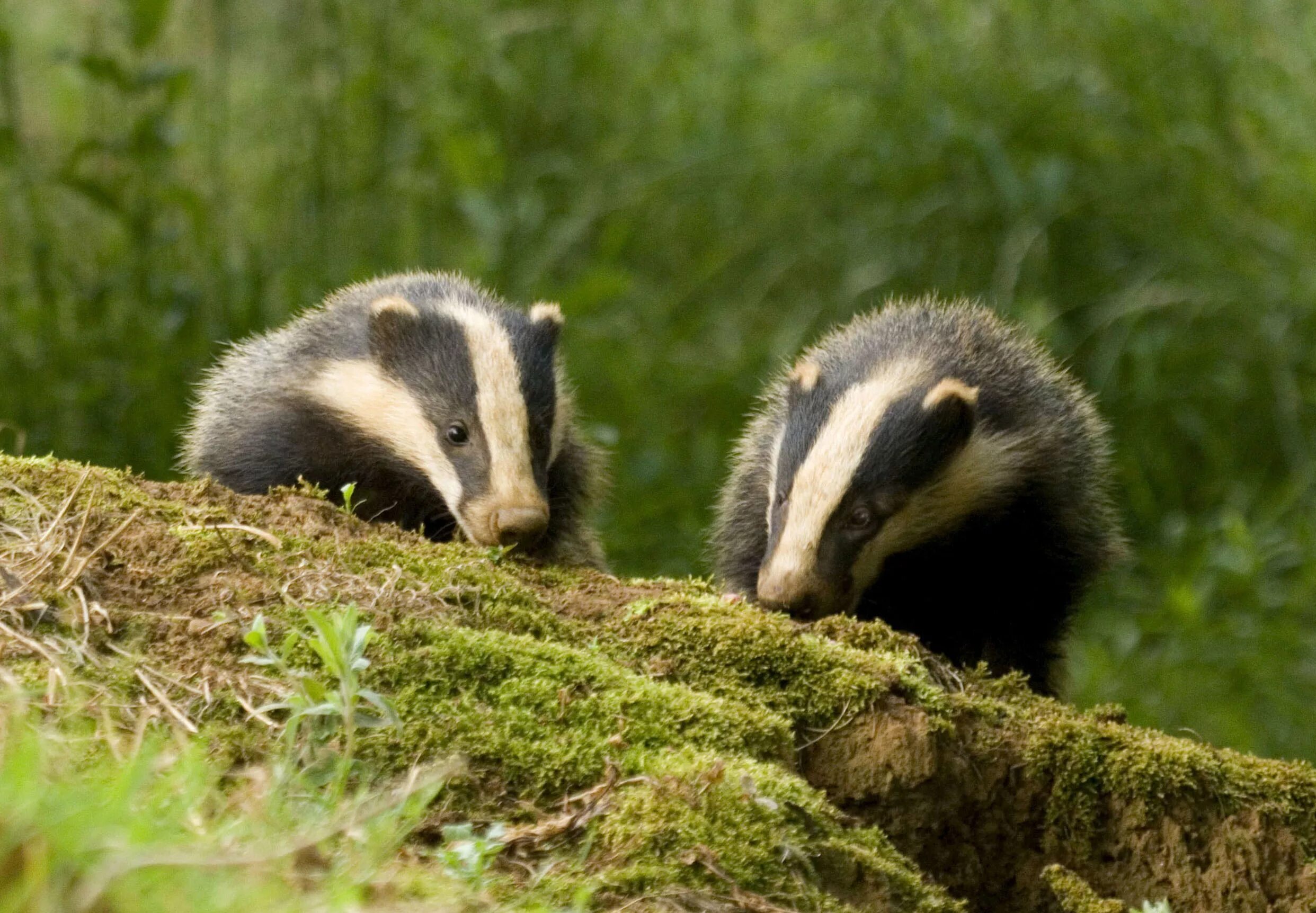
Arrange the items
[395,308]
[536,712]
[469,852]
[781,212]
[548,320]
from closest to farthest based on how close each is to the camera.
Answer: [469,852], [536,712], [395,308], [548,320], [781,212]

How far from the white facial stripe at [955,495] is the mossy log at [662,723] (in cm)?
84

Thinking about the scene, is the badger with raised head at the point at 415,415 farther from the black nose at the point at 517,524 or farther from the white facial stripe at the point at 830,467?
the white facial stripe at the point at 830,467

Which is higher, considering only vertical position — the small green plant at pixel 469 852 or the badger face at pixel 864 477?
the small green plant at pixel 469 852

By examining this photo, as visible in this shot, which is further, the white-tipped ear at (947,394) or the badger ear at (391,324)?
the badger ear at (391,324)

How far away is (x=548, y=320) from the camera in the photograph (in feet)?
17.6

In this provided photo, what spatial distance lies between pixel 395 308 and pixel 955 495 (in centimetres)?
173

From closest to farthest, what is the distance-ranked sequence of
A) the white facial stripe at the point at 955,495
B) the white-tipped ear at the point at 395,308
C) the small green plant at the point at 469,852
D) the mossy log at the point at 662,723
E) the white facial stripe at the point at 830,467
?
the small green plant at the point at 469,852, the mossy log at the point at 662,723, the white facial stripe at the point at 830,467, the white facial stripe at the point at 955,495, the white-tipped ear at the point at 395,308

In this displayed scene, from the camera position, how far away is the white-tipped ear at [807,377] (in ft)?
17.0

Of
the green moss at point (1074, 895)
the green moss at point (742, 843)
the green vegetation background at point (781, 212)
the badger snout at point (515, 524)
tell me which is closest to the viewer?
the green moss at point (742, 843)

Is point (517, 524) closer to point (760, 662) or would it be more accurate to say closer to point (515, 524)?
point (515, 524)

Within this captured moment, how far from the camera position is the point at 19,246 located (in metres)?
7.15

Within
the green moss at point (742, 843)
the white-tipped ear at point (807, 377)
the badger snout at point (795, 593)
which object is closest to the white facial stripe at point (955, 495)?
the badger snout at point (795, 593)

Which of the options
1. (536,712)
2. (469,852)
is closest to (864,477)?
(536,712)

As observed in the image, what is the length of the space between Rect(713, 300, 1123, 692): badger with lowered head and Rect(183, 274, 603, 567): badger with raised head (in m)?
0.68
